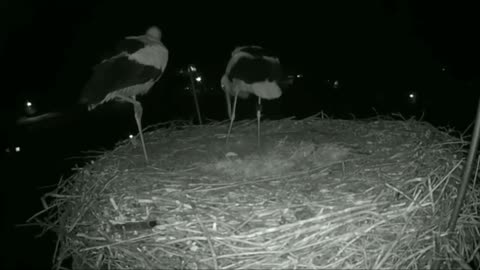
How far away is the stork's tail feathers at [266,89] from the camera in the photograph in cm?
171

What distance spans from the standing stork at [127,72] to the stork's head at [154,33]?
4 centimetres

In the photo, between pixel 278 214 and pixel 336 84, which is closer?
pixel 278 214

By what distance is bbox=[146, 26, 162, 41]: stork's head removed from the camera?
70.8 inches

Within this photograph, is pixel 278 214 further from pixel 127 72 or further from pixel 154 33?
pixel 154 33

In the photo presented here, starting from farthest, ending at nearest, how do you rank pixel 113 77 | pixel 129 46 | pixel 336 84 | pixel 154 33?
pixel 336 84 < pixel 154 33 < pixel 129 46 < pixel 113 77

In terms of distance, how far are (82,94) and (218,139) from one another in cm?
71

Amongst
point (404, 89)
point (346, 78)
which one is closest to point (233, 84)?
point (346, 78)

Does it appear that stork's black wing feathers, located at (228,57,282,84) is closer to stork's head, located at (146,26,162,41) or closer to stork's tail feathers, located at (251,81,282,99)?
stork's tail feathers, located at (251,81,282,99)

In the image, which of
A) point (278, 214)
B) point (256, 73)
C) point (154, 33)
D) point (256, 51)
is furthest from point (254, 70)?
point (278, 214)

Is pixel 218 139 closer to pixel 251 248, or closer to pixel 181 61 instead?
pixel 181 61

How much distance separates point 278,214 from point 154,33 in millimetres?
1193

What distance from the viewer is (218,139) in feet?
6.47

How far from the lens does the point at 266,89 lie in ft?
5.65

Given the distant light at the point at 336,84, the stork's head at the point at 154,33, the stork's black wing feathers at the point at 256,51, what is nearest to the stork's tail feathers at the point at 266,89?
the stork's black wing feathers at the point at 256,51
